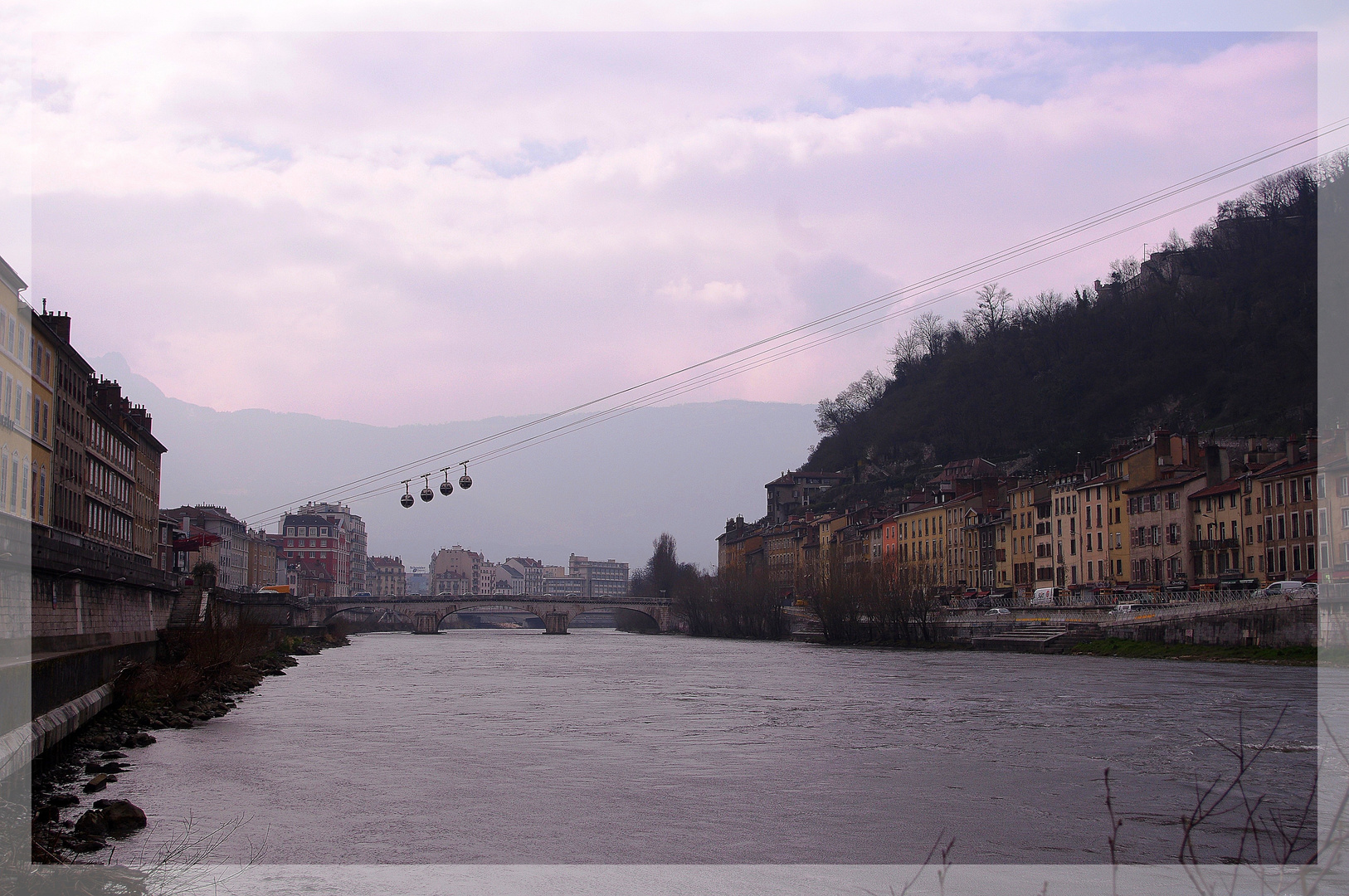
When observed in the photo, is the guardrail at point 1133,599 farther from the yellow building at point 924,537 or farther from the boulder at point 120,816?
the boulder at point 120,816

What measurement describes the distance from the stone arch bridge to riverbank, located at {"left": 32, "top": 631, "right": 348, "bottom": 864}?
239ft

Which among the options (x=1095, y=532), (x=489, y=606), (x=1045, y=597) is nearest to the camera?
(x=1045, y=597)

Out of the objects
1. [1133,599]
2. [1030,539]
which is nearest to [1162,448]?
[1133,599]

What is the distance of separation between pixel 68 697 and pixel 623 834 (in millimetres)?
12064

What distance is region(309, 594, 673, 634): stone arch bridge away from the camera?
12731 cm

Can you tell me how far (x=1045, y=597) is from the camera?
77.0 metres

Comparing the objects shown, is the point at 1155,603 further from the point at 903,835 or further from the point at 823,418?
the point at 823,418

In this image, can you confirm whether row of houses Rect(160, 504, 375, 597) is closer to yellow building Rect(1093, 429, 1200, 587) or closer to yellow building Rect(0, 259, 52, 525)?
yellow building Rect(0, 259, 52, 525)

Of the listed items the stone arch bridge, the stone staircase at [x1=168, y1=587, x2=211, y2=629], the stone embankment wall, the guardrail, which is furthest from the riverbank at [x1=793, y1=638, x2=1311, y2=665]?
the stone arch bridge

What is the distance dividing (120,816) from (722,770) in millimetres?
9272

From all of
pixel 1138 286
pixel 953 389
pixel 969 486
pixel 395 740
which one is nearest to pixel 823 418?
pixel 953 389

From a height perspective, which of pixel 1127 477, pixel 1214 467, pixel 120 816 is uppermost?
pixel 1214 467

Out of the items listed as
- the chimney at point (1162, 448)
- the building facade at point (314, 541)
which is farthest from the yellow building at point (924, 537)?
the building facade at point (314, 541)

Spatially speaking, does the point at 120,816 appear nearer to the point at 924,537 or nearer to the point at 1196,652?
the point at 1196,652
